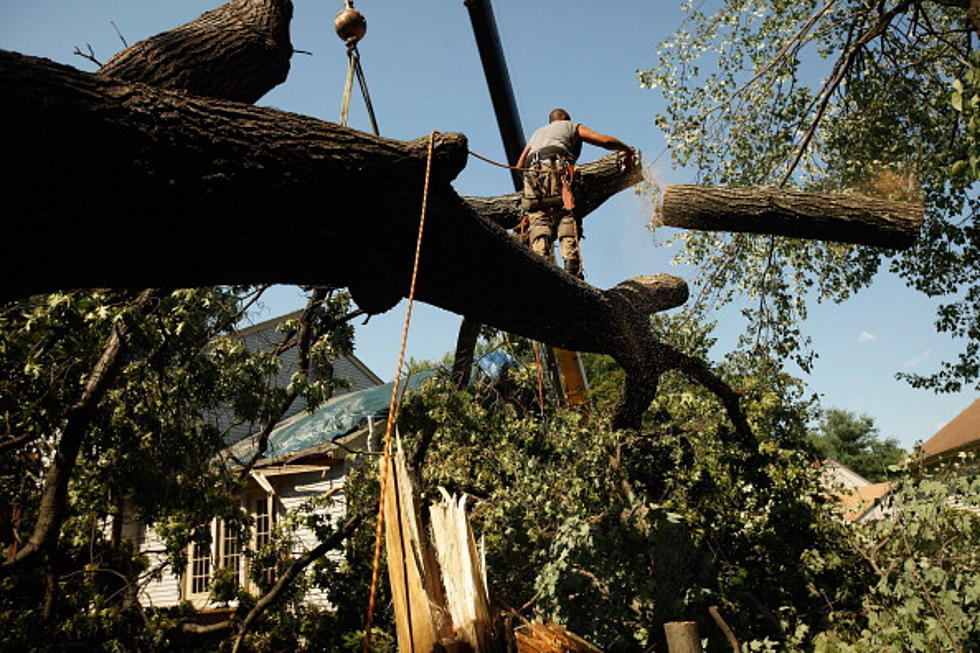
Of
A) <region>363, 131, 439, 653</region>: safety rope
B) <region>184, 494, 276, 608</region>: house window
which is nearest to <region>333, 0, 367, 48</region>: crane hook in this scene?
<region>363, 131, 439, 653</region>: safety rope

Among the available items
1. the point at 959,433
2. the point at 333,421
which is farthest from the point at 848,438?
the point at 333,421

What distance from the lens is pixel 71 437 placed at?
5.56 meters

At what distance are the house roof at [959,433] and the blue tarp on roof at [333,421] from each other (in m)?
17.4

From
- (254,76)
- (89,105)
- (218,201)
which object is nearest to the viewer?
(89,105)

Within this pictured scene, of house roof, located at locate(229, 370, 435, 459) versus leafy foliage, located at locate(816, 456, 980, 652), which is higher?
house roof, located at locate(229, 370, 435, 459)

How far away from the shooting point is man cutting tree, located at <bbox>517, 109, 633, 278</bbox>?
663 cm

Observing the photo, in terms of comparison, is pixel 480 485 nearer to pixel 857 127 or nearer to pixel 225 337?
pixel 225 337

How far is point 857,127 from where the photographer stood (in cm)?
1066

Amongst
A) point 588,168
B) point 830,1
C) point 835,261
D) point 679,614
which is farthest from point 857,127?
point 679,614

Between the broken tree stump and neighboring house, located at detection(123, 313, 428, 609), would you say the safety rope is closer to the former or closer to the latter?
the broken tree stump

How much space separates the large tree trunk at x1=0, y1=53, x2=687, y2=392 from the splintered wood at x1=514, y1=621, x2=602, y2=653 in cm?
170

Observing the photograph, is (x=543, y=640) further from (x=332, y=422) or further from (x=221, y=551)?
(x=221, y=551)

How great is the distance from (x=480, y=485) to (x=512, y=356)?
1726 mm

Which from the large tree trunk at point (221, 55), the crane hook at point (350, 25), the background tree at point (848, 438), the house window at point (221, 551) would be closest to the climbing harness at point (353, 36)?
the crane hook at point (350, 25)
